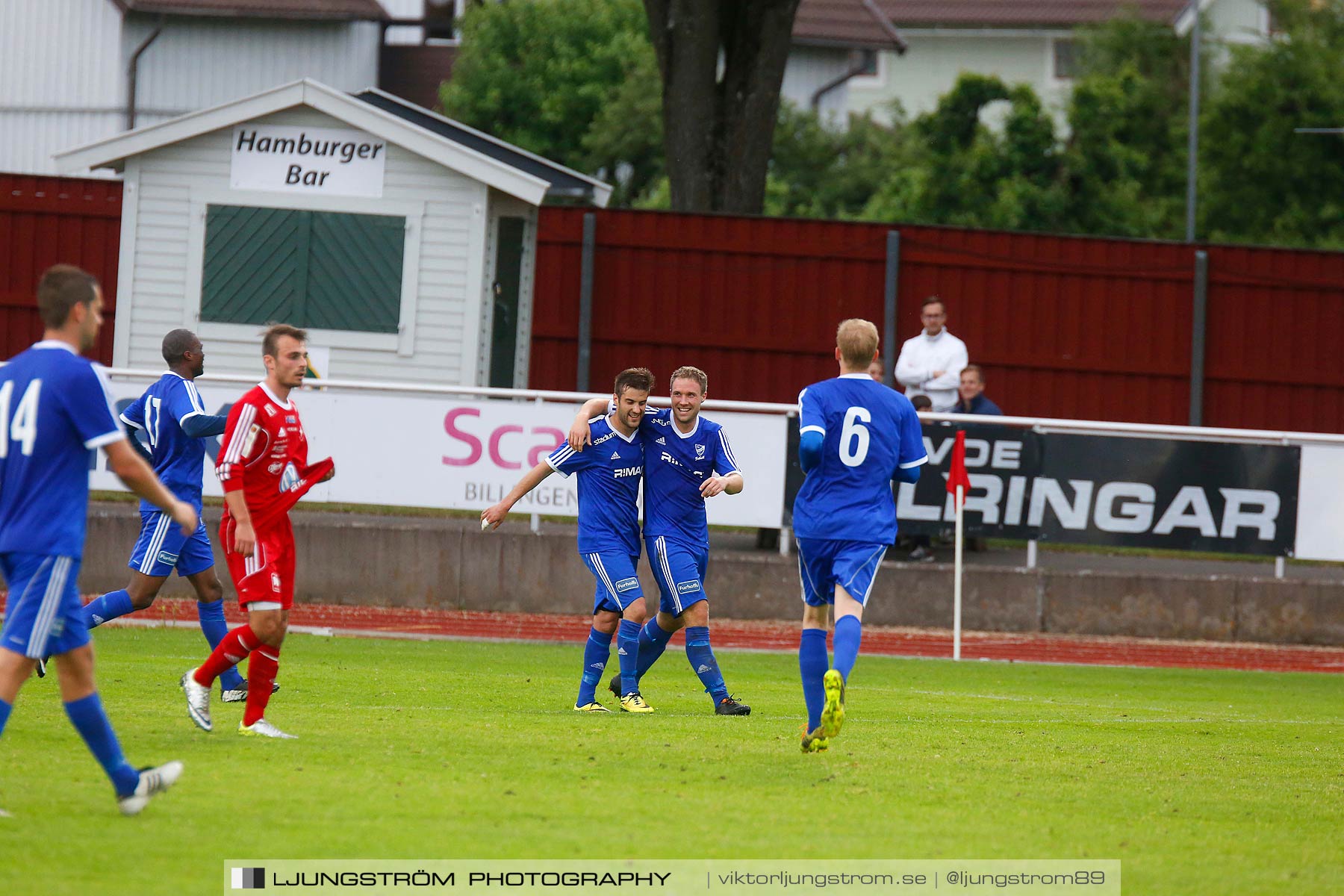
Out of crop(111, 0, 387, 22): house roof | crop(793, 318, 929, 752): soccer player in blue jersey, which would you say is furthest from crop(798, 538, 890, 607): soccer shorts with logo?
crop(111, 0, 387, 22): house roof

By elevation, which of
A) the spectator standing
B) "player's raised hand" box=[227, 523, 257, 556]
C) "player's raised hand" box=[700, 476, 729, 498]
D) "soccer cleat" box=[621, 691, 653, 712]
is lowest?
"soccer cleat" box=[621, 691, 653, 712]

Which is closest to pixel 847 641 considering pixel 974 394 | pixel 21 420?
pixel 21 420

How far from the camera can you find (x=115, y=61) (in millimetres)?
41031

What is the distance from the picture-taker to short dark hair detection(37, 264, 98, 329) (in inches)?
228

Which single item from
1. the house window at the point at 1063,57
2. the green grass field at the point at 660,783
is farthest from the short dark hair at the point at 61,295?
the house window at the point at 1063,57

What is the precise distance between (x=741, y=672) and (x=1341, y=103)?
32305 mm

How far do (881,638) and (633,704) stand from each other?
6.05 metres

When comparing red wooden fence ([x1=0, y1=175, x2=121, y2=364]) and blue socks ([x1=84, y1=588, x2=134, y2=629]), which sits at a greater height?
red wooden fence ([x1=0, y1=175, x2=121, y2=364])

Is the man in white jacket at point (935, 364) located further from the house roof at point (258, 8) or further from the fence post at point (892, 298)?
the house roof at point (258, 8)

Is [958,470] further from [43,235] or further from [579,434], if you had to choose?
[43,235]

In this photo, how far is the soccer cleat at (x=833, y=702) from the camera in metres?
7.30

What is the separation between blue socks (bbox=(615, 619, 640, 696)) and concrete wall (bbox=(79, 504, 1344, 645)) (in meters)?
5.88

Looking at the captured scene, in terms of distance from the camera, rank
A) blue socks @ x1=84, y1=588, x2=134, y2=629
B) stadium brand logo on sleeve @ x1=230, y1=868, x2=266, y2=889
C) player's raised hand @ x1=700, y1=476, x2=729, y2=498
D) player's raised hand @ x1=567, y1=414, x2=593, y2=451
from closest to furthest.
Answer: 1. stadium brand logo on sleeve @ x1=230, y1=868, x2=266, y2=889
2. player's raised hand @ x1=700, y1=476, x2=729, y2=498
3. player's raised hand @ x1=567, y1=414, x2=593, y2=451
4. blue socks @ x1=84, y1=588, x2=134, y2=629

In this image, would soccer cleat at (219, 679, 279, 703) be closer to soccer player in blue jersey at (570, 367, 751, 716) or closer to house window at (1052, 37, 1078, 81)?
soccer player in blue jersey at (570, 367, 751, 716)
